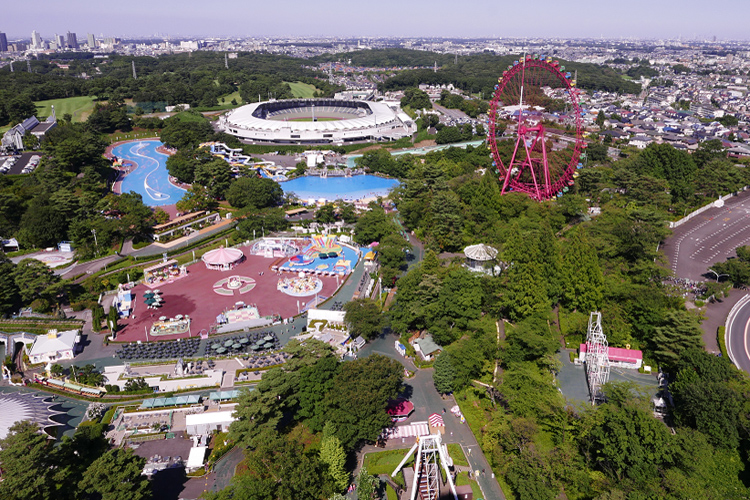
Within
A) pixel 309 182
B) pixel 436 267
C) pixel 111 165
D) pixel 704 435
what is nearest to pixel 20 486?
pixel 436 267

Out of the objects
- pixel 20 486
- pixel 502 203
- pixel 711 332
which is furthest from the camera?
pixel 502 203

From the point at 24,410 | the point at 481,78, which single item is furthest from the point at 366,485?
the point at 481,78

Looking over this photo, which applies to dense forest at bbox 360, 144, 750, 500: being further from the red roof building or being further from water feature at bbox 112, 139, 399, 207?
water feature at bbox 112, 139, 399, 207

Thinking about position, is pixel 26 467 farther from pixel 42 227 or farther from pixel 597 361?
pixel 42 227

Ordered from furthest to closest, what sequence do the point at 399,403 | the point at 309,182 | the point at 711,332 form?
1. the point at 309,182
2. the point at 711,332
3. the point at 399,403

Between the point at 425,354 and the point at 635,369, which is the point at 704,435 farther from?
the point at 425,354

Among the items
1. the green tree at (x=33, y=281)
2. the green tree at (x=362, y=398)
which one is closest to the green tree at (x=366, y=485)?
the green tree at (x=362, y=398)

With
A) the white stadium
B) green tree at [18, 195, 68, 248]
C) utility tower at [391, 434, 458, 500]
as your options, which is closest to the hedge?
utility tower at [391, 434, 458, 500]

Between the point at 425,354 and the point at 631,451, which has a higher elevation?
the point at 631,451
